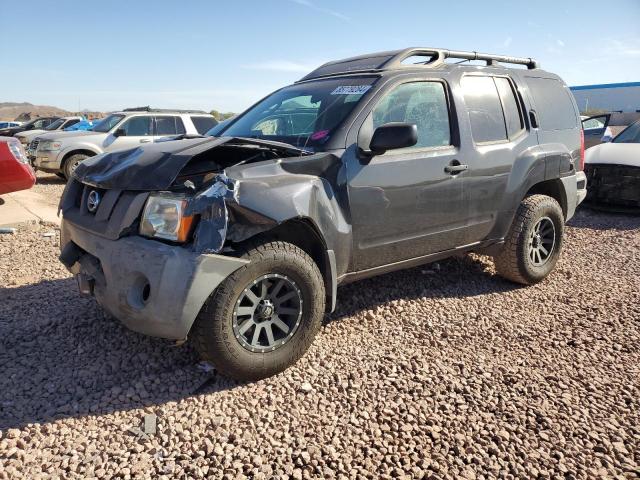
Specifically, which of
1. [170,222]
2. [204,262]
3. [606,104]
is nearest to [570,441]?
[204,262]

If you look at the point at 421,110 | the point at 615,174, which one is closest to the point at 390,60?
the point at 421,110

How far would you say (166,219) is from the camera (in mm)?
2725

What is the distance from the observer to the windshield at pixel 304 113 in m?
3.47

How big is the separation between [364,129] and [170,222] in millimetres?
1493

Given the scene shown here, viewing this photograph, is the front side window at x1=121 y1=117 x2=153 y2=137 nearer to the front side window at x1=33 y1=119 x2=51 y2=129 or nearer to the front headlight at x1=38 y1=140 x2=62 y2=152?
the front headlight at x1=38 y1=140 x2=62 y2=152

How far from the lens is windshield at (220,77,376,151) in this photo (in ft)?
11.4

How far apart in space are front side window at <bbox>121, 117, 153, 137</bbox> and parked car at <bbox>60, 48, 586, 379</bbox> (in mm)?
7985

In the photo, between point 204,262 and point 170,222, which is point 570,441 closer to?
point 204,262

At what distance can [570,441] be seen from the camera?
2.49 meters

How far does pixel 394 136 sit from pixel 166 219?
152 cm

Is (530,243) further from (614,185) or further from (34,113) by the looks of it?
(34,113)

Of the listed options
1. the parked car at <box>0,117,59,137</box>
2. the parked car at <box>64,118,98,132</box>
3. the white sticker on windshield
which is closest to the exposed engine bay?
the white sticker on windshield

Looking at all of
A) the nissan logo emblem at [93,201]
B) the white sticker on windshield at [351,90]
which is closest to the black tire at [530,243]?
the white sticker on windshield at [351,90]

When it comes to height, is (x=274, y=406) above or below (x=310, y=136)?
below
